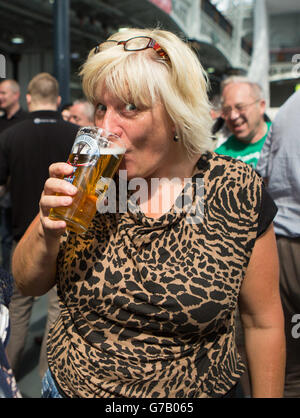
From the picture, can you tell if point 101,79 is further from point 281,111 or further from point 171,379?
point 281,111

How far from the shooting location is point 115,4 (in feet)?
32.3

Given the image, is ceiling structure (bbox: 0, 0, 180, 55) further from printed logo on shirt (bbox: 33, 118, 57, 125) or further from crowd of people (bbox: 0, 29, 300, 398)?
crowd of people (bbox: 0, 29, 300, 398)

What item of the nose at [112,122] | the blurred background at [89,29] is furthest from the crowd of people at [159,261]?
the blurred background at [89,29]

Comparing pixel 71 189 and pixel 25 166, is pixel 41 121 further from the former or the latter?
pixel 71 189

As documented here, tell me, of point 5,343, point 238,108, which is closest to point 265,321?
point 5,343

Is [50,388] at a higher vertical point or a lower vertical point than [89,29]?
lower

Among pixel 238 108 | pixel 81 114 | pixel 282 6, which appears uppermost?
pixel 282 6

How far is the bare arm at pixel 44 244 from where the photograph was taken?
900 millimetres

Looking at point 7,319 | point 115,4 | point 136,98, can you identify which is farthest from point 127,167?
point 115,4

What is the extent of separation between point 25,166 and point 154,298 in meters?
1.99

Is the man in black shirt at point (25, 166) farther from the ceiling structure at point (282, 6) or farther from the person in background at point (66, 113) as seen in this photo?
the ceiling structure at point (282, 6)

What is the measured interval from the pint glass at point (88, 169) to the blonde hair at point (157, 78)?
189mm

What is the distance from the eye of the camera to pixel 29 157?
271cm

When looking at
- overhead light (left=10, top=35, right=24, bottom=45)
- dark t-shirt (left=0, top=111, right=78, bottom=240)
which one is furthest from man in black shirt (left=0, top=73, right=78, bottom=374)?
overhead light (left=10, top=35, right=24, bottom=45)
